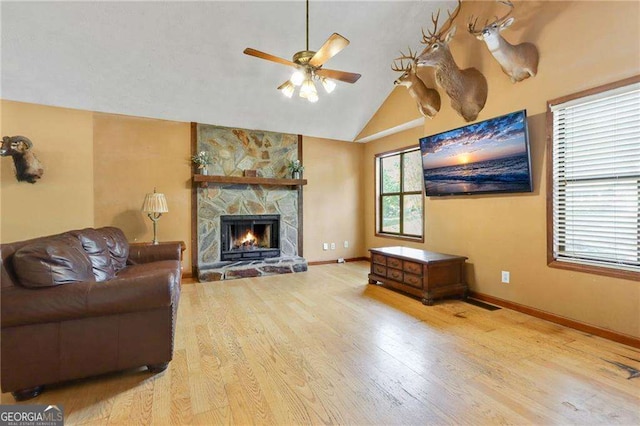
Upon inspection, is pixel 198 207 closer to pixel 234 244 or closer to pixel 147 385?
pixel 234 244

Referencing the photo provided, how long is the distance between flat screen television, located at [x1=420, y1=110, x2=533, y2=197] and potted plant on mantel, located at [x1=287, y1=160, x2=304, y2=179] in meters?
2.23

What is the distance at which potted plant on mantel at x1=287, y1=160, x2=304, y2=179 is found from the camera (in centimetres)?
540

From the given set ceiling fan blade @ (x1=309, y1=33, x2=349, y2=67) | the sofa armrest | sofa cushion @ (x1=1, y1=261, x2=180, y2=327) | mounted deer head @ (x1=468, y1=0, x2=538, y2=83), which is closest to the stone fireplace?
the sofa armrest

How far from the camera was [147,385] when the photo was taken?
6.20ft

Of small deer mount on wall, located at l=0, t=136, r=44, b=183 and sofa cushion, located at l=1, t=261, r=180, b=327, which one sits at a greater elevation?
small deer mount on wall, located at l=0, t=136, r=44, b=183

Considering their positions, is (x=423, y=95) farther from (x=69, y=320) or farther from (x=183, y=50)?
(x=69, y=320)

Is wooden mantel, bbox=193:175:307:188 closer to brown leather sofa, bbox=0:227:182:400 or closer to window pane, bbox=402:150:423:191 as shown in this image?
window pane, bbox=402:150:423:191

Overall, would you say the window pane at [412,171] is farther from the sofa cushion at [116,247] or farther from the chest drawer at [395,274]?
the sofa cushion at [116,247]

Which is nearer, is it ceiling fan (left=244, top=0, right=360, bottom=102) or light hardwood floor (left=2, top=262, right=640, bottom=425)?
light hardwood floor (left=2, top=262, right=640, bottom=425)

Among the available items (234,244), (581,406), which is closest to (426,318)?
(581,406)

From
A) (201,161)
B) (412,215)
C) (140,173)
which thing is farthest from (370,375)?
(140,173)

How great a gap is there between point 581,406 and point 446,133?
304 cm

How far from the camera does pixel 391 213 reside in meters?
5.68

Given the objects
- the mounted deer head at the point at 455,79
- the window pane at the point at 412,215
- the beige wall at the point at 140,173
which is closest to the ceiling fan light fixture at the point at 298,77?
the mounted deer head at the point at 455,79
